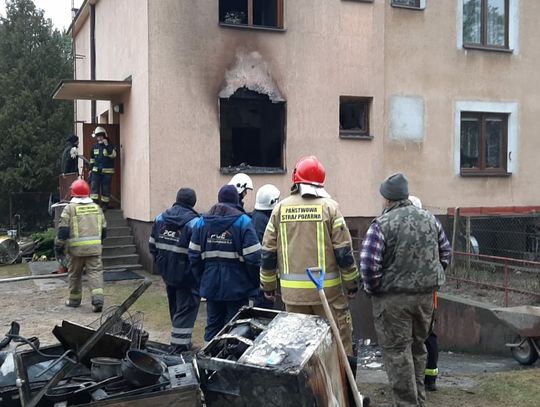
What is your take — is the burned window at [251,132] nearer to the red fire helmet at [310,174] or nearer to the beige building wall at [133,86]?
the beige building wall at [133,86]

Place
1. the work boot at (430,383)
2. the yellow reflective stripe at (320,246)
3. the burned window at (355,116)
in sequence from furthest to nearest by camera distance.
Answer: the burned window at (355,116) < the work boot at (430,383) < the yellow reflective stripe at (320,246)

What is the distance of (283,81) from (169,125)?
8.47ft

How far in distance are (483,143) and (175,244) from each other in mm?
10629

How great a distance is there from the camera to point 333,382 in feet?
14.0

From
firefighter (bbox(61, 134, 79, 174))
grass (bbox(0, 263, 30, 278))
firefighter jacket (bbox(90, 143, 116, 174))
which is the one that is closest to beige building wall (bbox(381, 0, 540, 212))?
firefighter jacket (bbox(90, 143, 116, 174))

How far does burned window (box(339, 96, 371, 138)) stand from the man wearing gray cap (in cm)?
908

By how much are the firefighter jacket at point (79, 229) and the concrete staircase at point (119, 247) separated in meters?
3.26

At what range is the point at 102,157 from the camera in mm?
13781

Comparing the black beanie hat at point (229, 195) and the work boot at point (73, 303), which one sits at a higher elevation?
the black beanie hat at point (229, 195)

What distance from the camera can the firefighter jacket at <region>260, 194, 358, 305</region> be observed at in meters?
5.15

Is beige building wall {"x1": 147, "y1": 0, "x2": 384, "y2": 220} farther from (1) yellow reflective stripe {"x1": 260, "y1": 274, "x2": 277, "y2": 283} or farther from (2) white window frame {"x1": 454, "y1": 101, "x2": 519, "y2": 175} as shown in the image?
(1) yellow reflective stripe {"x1": 260, "y1": 274, "x2": 277, "y2": 283}

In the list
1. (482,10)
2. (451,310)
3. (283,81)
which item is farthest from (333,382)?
(482,10)

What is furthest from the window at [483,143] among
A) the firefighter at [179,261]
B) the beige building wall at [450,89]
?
the firefighter at [179,261]

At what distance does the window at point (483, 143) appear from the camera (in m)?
15.2
